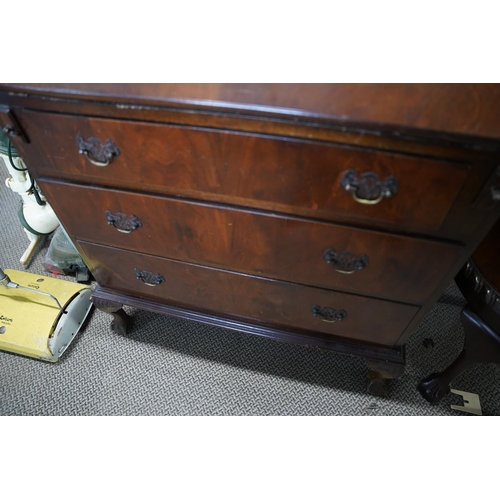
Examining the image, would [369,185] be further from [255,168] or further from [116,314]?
[116,314]

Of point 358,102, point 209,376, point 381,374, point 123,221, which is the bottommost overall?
point 209,376

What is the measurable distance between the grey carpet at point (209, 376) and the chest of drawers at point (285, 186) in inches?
10.5

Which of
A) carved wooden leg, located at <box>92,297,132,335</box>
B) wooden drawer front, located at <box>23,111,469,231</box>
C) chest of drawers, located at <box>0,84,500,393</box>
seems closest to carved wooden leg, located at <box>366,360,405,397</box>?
chest of drawers, located at <box>0,84,500,393</box>

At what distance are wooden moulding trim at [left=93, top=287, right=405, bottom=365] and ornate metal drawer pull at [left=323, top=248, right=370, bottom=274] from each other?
30 cm

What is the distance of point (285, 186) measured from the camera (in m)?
0.57

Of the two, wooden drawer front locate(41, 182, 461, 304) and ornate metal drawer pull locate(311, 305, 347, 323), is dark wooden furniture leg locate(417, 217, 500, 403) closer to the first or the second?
wooden drawer front locate(41, 182, 461, 304)

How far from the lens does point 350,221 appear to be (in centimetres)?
60

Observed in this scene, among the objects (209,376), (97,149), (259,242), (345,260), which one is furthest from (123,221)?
(209,376)

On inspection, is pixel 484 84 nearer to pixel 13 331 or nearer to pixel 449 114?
pixel 449 114

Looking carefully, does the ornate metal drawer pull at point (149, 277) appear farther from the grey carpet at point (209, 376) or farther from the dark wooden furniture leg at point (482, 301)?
the dark wooden furniture leg at point (482, 301)

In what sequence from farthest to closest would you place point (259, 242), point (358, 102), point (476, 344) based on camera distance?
point (476, 344)
point (259, 242)
point (358, 102)

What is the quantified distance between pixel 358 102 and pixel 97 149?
42 cm

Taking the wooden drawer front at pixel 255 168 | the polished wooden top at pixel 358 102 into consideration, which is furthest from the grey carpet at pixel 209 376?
the polished wooden top at pixel 358 102

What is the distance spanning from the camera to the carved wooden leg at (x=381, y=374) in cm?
87
